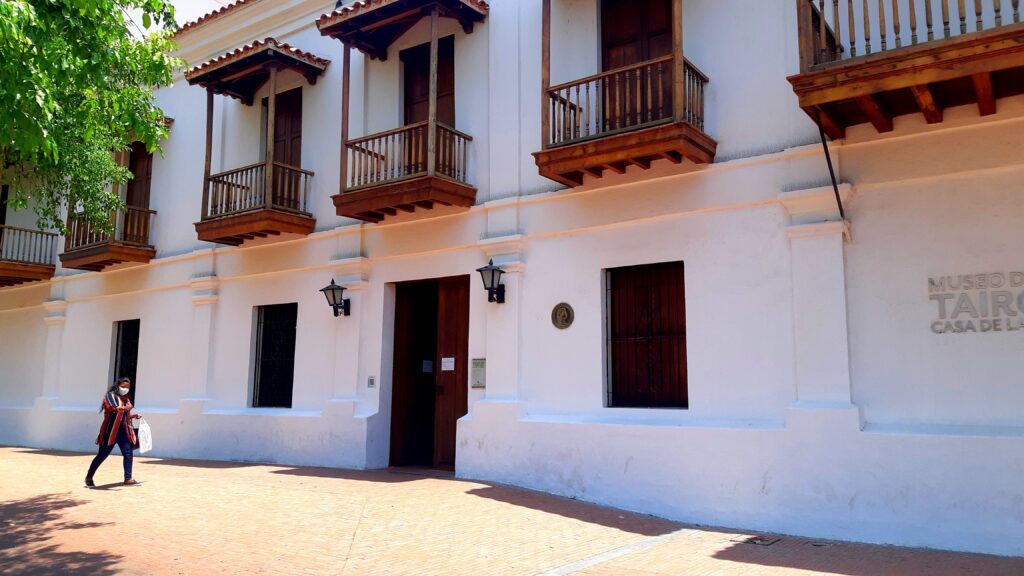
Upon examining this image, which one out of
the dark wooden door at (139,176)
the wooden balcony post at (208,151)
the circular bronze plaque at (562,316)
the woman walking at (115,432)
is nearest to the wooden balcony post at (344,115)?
the wooden balcony post at (208,151)

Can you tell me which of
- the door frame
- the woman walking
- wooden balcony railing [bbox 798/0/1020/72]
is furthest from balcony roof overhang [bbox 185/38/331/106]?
wooden balcony railing [bbox 798/0/1020/72]

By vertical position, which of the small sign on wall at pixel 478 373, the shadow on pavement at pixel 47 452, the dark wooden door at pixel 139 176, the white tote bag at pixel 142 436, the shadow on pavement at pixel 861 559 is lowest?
the shadow on pavement at pixel 861 559

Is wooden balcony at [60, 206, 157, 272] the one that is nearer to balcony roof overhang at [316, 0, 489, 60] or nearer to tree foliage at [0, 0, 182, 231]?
tree foliage at [0, 0, 182, 231]

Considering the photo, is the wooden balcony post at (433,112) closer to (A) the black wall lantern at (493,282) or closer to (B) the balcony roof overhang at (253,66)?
(A) the black wall lantern at (493,282)

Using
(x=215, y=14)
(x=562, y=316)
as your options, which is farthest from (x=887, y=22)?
(x=215, y=14)

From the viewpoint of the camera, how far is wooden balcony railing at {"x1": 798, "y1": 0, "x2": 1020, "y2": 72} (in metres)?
6.78

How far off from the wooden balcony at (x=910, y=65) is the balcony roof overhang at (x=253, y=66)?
8171mm

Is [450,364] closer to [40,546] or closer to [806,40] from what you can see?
[40,546]

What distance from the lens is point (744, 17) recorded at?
356 inches

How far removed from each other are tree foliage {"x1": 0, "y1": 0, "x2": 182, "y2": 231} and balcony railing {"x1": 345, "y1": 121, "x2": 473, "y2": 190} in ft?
9.87

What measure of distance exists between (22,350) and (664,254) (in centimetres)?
1577

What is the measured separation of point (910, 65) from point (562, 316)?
4835mm

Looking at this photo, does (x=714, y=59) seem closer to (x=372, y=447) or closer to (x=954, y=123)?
(x=954, y=123)

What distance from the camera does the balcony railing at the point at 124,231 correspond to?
15055 millimetres
